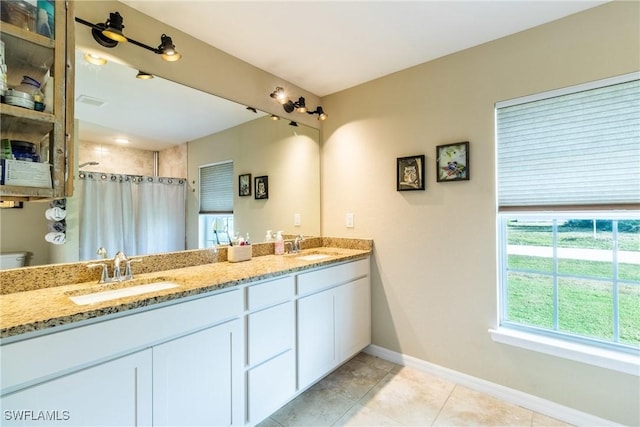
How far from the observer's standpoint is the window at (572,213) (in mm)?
1641

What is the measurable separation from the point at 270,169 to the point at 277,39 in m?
1.02

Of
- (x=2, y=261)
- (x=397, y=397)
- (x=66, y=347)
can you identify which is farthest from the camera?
(x=397, y=397)

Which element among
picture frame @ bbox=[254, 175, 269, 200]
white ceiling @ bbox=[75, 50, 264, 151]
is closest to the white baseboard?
picture frame @ bbox=[254, 175, 269, 200]

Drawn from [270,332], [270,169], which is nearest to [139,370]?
[270,332]

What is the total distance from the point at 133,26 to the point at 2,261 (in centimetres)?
137

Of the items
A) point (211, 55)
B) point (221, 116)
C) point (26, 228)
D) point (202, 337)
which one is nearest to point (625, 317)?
point (202, 337)

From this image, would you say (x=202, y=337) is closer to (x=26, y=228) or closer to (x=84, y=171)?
(x=26, y=228)

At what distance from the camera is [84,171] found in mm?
1581

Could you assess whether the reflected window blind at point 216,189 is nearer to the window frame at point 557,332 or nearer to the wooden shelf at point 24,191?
the wooden shelf at point 24,191

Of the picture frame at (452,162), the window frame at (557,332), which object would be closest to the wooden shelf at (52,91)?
the picture frame at (452,162)

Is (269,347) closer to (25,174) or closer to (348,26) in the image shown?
(25,174)

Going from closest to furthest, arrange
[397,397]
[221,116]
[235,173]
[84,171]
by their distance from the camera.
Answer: [84,171]
[397,397]
[221,116]
[235,173]

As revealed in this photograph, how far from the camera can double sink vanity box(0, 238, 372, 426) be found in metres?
0.98

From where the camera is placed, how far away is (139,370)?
46.3 inches
